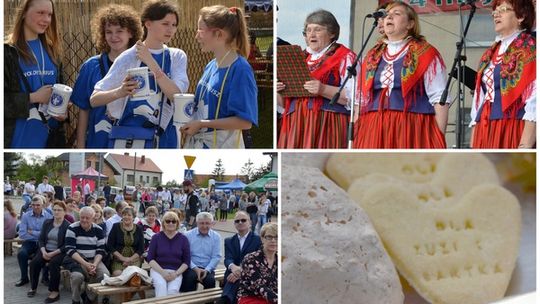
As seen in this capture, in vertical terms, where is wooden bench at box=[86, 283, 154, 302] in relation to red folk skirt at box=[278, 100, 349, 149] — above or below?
below

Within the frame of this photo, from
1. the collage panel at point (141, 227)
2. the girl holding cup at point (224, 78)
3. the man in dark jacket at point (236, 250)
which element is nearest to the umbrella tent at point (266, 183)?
the collage panel at point (141, 227)

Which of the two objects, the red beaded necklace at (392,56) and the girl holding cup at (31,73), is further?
the red beaded necklace at (392,56)

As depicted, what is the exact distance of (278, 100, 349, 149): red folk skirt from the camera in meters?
4.31

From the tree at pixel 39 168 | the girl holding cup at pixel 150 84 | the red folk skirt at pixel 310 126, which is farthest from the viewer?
the red folk skirt at pixel 310 126

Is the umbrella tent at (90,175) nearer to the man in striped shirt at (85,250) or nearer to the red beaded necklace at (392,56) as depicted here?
the man in striped shirt at (85,250)

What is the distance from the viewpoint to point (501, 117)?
4.29 meters

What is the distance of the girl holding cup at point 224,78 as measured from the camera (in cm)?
413

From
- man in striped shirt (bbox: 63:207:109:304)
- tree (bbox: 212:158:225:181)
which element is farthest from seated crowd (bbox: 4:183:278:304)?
tree (bbox: 212:158:225:181)

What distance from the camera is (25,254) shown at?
14.0 ft

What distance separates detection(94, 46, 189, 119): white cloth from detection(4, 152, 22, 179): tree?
54cm

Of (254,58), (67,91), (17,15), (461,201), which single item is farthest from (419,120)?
(17,15)

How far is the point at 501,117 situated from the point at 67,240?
2425mm

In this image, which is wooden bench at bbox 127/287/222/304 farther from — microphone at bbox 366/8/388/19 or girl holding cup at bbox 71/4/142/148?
microphone at bbox 366/8/388/19

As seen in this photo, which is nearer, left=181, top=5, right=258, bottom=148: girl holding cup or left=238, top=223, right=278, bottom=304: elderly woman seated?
left=181, top=5, right=258, bottom=148: girl holding cup
